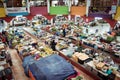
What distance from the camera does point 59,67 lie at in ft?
17.7

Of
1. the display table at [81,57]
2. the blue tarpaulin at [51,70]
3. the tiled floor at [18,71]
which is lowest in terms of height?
the tiled floor at [18,71]

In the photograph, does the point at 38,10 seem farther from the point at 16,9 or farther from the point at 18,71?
the point at 18,71

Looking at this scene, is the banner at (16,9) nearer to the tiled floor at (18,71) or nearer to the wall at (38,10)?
the wall at (38,10)

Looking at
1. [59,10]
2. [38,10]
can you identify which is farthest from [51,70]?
[38,10]

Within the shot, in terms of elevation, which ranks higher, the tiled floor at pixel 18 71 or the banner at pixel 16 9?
the banner at pixel 16 9

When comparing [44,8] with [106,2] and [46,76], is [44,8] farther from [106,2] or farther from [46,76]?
[46,76]

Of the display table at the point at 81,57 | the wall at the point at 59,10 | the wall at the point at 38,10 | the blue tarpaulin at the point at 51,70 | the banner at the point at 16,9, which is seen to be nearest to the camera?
the blue tarpaulin at the point at 51,70

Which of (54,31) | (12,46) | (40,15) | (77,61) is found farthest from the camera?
(40,15)

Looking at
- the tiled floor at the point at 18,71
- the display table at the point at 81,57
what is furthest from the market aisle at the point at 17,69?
the display table at the point at 81,57

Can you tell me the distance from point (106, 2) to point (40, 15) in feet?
35.4

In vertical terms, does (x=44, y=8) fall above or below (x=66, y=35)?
above

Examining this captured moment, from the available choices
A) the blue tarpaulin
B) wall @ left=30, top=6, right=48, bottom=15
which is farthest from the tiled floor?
wall @ left=30, top=6, right=48, bottom=15

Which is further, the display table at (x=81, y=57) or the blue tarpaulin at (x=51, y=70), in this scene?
the display table at (x=81, y=57)

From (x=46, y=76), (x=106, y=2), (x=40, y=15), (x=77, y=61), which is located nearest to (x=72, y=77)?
(x=46, y=76)
